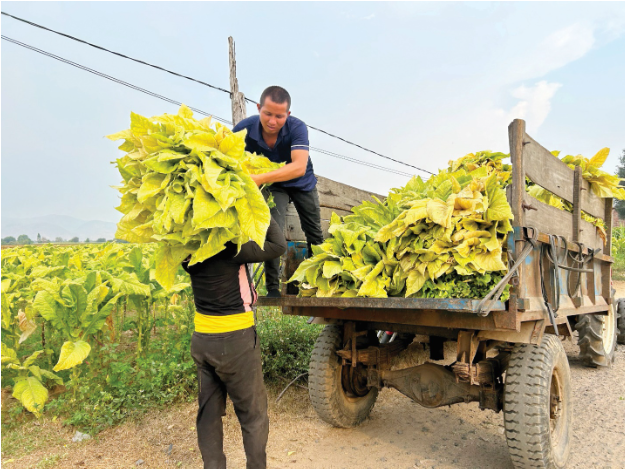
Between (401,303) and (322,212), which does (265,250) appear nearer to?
(401,303)

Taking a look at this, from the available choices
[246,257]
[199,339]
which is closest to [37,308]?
[199,339]

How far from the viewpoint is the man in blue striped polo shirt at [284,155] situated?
3.19 metres

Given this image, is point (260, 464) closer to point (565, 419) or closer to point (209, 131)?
point (209, 131)

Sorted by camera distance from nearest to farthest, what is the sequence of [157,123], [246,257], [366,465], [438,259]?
[157,123]
[246,257]
[438,259]
[366,465]

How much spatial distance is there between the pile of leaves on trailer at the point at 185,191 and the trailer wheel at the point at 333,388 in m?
1.85

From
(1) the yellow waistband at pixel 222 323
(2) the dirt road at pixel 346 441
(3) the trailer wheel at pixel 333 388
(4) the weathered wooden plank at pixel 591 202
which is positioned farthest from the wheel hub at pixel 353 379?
(4) the weathered wooden plank at pixel 591 202

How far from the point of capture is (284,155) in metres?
3.63

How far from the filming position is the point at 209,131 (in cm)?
246

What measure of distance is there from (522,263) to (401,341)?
166cm

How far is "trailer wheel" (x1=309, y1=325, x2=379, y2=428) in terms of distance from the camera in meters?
3.81

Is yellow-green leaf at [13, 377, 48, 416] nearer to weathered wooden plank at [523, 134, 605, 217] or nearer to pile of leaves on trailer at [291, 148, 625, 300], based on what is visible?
pile of leaves on trailer at [291, 148, 625, 300]

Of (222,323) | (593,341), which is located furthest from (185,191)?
(593,341)

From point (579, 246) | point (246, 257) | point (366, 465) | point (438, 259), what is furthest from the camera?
point (579, 246)

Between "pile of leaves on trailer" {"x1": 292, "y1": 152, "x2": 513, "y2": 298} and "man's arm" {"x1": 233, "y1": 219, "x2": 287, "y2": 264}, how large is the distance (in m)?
0.51
